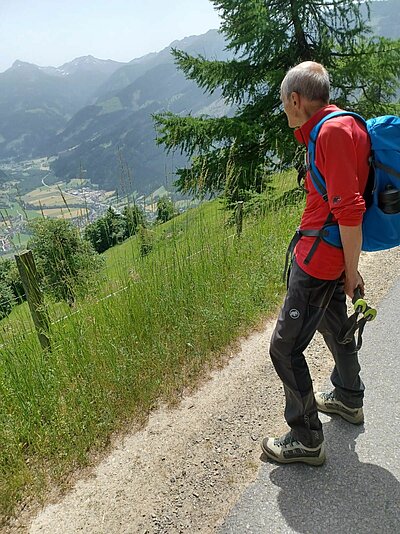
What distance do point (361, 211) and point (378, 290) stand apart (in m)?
3.10

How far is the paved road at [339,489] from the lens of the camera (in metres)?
1.98

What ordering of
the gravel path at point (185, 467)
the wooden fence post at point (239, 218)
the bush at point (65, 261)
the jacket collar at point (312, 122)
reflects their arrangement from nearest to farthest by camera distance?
the jacket collar at point (312, 122), the gravel path at point (185, 467), the bush at point (65, 261), the wooden fence post at point (239, 218)

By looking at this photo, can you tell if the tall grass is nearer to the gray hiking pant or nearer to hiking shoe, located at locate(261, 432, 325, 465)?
hiking shoe, located at locate(261, 432, 325, 465)

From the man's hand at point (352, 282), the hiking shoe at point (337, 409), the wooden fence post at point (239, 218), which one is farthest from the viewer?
the wooden fence post at point (239, 218)

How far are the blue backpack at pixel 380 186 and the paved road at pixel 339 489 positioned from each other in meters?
1.23

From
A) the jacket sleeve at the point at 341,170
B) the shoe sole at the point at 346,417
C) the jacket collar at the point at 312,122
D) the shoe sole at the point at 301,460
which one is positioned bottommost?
the shoe sole at the point at 346,417

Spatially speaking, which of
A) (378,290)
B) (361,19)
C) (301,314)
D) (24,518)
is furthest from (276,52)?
(24,518)

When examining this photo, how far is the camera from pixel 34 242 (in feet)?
13.9

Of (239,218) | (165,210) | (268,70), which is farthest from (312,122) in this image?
(268,70)

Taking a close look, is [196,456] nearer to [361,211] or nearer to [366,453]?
[366,453]

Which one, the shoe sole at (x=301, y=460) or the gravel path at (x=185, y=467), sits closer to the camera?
the gravel path at (x=185, y=467)

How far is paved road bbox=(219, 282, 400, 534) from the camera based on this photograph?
6.49 ft

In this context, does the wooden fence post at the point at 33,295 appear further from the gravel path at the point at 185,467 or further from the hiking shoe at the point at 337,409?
the hiking shoe at the point at 337,409

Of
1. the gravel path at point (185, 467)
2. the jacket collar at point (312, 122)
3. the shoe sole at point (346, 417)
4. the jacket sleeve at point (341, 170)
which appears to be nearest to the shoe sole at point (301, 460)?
the gravel path at point (185, 467)
